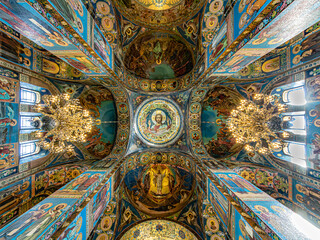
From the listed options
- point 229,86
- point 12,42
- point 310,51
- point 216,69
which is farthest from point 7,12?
point 310,51

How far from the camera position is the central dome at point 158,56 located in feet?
32.7

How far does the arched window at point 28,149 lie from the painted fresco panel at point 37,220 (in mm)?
4725

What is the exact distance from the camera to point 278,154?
854 cm

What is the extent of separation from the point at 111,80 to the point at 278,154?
11642 millimetres

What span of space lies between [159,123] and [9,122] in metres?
9.18

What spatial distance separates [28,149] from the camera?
329 inches

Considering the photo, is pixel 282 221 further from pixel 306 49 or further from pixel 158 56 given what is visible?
pixel 158 56

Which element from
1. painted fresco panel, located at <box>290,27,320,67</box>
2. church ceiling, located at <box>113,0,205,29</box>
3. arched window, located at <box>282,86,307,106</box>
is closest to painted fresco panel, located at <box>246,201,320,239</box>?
arched window, located at <box>282,86,307,106</box>

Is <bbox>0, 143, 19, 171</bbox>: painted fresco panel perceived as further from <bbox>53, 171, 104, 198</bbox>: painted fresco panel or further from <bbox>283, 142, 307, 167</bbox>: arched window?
<bbox>283, 142, 307, 167</bbox>: arched window

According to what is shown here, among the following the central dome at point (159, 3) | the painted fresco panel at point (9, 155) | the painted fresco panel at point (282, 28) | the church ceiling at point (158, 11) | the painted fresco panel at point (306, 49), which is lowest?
the painted fresco panel at point (9, 155)

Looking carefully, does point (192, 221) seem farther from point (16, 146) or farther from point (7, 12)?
point (7, 12)

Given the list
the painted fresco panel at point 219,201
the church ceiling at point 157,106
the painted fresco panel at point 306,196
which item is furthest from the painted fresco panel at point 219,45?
the painted fresco panel at point 306,196

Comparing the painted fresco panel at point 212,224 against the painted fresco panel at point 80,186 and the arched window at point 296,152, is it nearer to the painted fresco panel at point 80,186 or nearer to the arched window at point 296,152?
the arched window at point 296,152

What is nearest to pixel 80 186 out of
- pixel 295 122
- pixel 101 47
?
pixel 101 47
